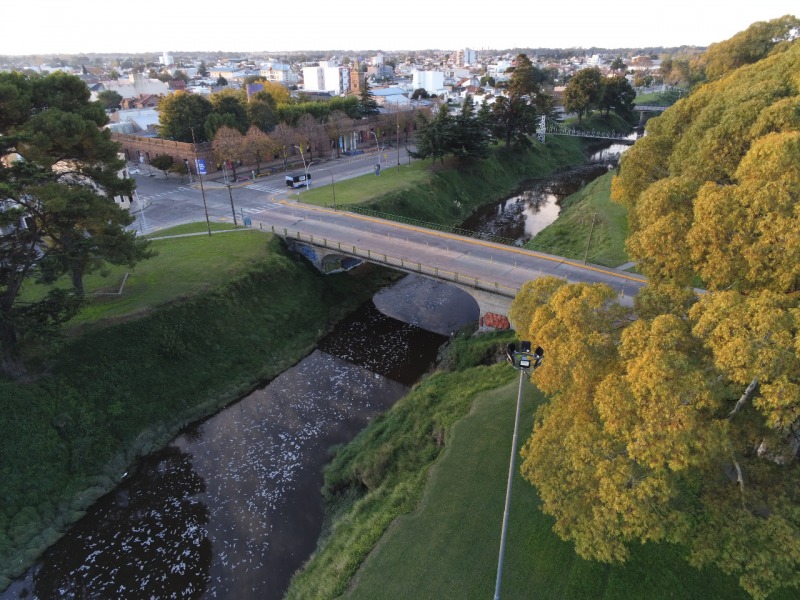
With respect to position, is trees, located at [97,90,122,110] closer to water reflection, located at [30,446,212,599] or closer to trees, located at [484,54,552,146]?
trees, located at [484,54,552,146]

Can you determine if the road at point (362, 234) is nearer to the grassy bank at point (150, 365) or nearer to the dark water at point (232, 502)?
the grassy bank at point (150, 365)

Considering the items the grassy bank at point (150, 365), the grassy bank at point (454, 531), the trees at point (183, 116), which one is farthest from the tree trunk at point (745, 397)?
the trees at point (183, 116)

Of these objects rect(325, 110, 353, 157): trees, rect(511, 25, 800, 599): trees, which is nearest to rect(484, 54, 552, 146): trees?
rect(325, 110, 353, 157): trees

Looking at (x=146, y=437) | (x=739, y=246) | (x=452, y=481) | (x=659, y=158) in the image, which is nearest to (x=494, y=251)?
(x=659, y=158)

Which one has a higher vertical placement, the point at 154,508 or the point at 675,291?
the point at 675,291

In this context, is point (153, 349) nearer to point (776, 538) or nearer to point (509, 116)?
point (776, 538)
